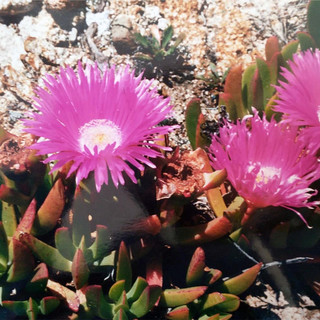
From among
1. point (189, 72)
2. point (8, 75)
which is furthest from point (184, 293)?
point (8, 75)

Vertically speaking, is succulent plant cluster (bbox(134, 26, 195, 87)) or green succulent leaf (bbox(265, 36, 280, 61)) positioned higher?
succulent plant cluster (bbox(134, 26, 195, 87))

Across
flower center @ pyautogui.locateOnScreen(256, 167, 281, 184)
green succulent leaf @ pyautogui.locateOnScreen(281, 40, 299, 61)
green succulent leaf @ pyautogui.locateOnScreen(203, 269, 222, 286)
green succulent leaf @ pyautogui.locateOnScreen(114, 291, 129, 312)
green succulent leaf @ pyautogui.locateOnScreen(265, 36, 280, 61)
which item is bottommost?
green succulent leaf @ pyautogui.locateOnScreen(203, 269, 222, 286)

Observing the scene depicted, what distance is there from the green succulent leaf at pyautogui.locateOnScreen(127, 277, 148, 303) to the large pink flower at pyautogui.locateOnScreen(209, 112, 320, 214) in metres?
0.24

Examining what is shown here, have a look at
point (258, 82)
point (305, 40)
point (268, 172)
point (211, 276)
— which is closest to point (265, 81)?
point (258, 82)

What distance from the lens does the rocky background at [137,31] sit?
1.33 meters

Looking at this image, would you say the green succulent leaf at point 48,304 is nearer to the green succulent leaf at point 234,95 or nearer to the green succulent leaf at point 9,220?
the green succulent leaf at point 9,220

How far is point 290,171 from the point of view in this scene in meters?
0.90

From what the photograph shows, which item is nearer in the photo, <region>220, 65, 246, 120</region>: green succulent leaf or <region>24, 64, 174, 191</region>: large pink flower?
<region>24, 64, 174, 191</region>: large pink flower

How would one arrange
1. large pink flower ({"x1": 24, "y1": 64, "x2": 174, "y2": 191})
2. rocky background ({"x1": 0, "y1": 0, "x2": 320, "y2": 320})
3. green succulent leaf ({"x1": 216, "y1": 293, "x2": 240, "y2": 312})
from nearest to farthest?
1. large pink flower ({"x1": 24, "y1": 64, "x2": 174, "y2": 191})
2. green succulent leaf ({"x1": 216, "y1": 293, "x2": 240, "y2": 312})
3. rocky background ({"x1": 0, "y1": 0, "x2": 320, "y2": 320})

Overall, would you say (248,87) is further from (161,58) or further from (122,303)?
(122,303)

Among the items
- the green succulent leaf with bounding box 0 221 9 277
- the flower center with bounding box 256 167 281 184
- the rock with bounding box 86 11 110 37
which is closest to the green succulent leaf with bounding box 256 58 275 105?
the flower center with bounding box 256 167 281 184

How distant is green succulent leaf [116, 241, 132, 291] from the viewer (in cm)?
82

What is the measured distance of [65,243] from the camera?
2.85 ft

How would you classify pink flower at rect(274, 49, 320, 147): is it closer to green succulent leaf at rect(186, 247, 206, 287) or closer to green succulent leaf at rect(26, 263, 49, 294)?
green succulent leaf at rect(186, 247, 206, 287)
